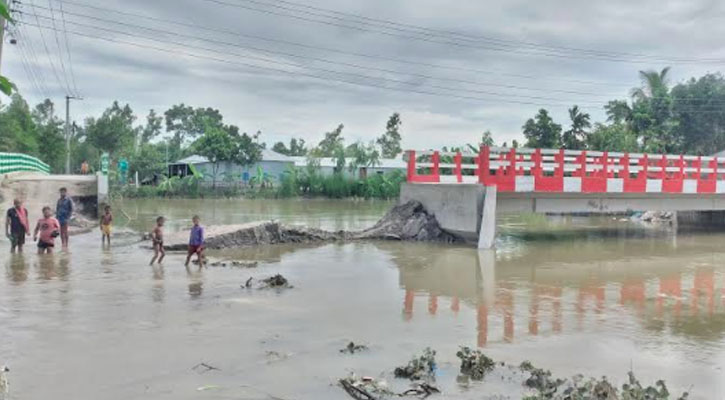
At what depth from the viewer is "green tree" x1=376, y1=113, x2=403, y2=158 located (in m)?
74.1

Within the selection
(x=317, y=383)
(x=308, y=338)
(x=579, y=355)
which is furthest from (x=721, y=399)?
(x=308, y=338)

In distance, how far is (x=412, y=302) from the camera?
10.8 m

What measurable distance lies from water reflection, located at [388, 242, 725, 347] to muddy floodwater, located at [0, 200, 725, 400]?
53 millimetres

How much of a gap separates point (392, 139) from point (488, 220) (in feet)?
187

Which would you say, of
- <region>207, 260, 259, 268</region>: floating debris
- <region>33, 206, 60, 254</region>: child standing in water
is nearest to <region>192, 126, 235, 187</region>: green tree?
<region>33, 206, 60, 254</region>: child standing in water

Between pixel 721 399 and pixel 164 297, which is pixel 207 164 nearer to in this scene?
pixel 164 297

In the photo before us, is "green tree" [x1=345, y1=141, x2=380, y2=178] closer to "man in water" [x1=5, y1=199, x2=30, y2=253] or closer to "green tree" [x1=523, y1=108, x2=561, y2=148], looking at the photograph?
"green tree" [x1=523, y1=108, x2=561, y2=148]

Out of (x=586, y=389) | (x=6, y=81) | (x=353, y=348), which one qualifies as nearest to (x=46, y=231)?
(x=353, y=348)

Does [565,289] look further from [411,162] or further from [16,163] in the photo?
[16,163]

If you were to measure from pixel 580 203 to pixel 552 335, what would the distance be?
1356 centimetres

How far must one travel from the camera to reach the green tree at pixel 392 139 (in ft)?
243

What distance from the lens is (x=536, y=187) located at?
65.2ft

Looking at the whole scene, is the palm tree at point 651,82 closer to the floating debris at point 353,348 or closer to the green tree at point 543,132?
the green tree at point 543,132

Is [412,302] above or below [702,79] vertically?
below
